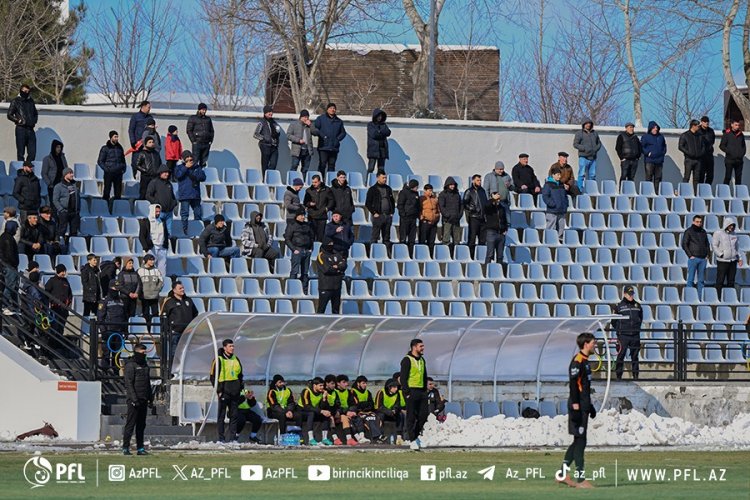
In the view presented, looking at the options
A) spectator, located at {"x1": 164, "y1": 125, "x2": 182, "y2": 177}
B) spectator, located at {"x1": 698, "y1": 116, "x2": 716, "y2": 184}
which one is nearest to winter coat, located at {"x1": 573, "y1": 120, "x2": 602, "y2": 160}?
spectator, located at {"x1": 698, "y1": 116, "x2": 716, "y2": 184}

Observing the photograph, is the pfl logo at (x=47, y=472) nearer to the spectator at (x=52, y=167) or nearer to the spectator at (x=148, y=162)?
the spectator at (x=52, y=167)

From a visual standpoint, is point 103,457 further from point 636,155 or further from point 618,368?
point 636,155

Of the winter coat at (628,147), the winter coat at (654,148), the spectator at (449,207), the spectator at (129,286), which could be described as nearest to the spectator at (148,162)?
the spectator at (129,286)

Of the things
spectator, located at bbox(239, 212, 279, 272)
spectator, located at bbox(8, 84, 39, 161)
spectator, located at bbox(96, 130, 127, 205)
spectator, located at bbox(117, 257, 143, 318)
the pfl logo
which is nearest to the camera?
the pfl logo

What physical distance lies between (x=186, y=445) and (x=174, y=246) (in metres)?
8.62

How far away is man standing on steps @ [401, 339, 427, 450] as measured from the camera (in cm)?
2417

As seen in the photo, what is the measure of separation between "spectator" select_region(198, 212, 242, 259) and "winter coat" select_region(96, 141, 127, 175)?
2.38 m

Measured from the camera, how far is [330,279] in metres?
30.9

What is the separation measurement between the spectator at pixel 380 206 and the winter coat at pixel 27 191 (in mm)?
7056

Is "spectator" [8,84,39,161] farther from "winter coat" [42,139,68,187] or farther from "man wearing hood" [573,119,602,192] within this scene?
"man wearing hood" [573,119,602,192]

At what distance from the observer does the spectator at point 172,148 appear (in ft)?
112

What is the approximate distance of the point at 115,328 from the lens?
2819 centimetres

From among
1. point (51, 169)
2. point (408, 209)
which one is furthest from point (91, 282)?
point (408, 209)

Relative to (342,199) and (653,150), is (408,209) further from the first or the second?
(653,150)
